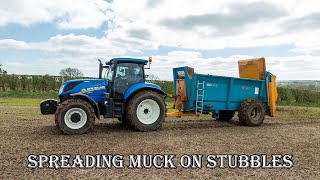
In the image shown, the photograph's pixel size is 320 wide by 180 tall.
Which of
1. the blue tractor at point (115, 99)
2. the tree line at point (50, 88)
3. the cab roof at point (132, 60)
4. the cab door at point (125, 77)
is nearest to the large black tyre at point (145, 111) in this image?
the blue tractor at point (115, 99)

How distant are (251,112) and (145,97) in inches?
175

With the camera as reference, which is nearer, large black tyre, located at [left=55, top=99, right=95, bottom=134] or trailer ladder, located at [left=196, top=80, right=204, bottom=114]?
large black tyre, located at [left=55, top=99, right=95, bottom=134]

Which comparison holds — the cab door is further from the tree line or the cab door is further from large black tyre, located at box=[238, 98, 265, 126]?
the tree line

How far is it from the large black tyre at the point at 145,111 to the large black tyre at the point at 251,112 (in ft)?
11.0

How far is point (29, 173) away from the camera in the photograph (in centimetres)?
603

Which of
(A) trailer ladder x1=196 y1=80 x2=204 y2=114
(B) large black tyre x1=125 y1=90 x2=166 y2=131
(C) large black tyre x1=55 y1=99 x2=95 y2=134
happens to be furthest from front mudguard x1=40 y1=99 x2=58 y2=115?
(A) trailer ladder x1=196 y1=80 x2=204 y2=114

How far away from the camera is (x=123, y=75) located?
1058 cm

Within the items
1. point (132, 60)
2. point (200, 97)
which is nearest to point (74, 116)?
point (132, 60)

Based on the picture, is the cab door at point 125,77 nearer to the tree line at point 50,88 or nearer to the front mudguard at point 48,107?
the front mudguard at point 48,107

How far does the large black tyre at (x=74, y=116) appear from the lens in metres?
9.42

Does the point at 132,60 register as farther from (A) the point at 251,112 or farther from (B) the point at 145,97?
(A) the point at 251,112

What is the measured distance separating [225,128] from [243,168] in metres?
5.35

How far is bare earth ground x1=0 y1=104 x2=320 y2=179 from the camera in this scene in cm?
617

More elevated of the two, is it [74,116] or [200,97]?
[200,97]
